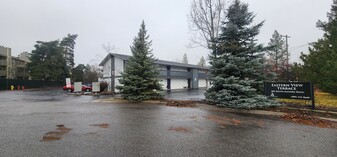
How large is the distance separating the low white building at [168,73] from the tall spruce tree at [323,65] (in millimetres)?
11547

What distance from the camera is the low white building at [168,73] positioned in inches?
1151

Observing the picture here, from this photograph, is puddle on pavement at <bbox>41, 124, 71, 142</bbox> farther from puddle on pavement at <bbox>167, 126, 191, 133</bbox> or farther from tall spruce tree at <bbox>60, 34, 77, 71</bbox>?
tall spruce tree at <bbox>60, 34, 77, 71</bbox>

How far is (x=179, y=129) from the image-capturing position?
6254mm

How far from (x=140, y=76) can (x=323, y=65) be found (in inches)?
539

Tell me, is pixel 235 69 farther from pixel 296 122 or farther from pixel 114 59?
pixel 114 59

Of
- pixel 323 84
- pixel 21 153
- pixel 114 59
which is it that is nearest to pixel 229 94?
pixel 323 84

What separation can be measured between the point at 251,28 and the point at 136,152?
36.3 feet

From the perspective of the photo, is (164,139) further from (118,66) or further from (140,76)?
(118,66)

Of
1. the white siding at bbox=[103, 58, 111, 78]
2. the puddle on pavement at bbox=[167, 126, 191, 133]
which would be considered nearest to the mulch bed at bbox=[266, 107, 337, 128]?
the puddle on pavement at bbox=[167, 126, 191, 133]

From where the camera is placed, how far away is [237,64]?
1172 cm

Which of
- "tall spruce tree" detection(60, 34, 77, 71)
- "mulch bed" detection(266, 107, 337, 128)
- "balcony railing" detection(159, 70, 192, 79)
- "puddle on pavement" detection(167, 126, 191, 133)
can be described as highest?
"tall spruce tree" detection(60, 34, 77, 71)

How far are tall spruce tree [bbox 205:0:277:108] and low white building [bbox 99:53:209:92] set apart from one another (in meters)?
12.1

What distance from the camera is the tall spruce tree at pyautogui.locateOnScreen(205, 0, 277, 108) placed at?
1118 centimetres

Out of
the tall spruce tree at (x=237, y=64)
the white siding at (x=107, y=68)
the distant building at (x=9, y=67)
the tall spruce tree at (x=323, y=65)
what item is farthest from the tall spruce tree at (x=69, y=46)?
the tall spruce tree at (x=323, y=65)
